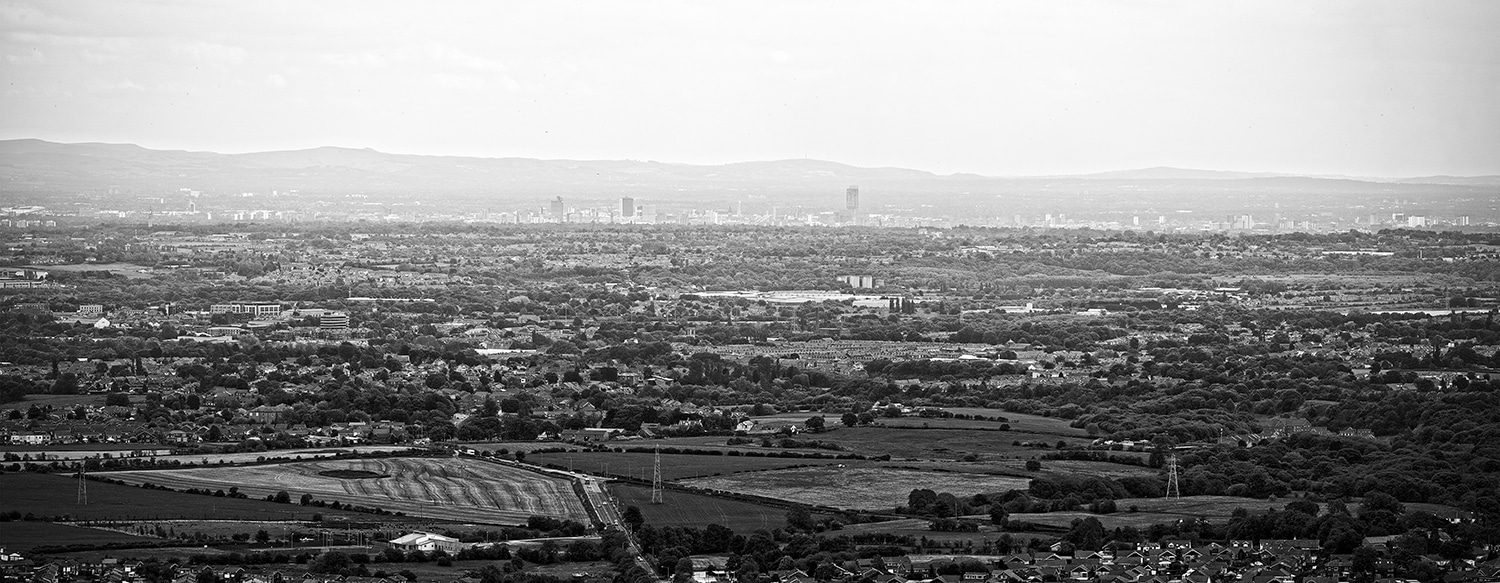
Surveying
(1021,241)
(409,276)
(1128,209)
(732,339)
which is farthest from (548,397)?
(1128,209)

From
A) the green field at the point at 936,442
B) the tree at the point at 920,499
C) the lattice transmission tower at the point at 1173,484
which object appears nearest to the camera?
the tree at the point at 920,499

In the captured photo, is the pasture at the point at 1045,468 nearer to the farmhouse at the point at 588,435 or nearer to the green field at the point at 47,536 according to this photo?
the farmhouse at the point at 588,435

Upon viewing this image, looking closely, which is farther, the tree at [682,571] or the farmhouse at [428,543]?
the farmhouse at [428,543]

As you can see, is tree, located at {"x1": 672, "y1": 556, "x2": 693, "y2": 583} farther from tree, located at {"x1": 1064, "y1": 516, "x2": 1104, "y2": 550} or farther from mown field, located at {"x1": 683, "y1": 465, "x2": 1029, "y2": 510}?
mown field, located at {"x1": 683, "y1": 465, "x2": 1029, "y2": 510}

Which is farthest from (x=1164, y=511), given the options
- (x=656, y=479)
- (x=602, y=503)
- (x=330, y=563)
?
(x=330, y=563)

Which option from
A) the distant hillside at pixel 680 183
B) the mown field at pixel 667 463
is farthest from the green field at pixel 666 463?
the distant hillside at pixel 680 183

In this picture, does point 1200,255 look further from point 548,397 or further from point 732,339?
point 548,397

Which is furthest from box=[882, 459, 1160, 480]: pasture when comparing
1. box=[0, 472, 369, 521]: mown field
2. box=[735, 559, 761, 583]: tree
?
box=[0, 472, 369, 521]: mown field

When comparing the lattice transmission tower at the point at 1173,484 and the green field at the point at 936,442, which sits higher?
the lattice transmission tower at the point at 1173,484
